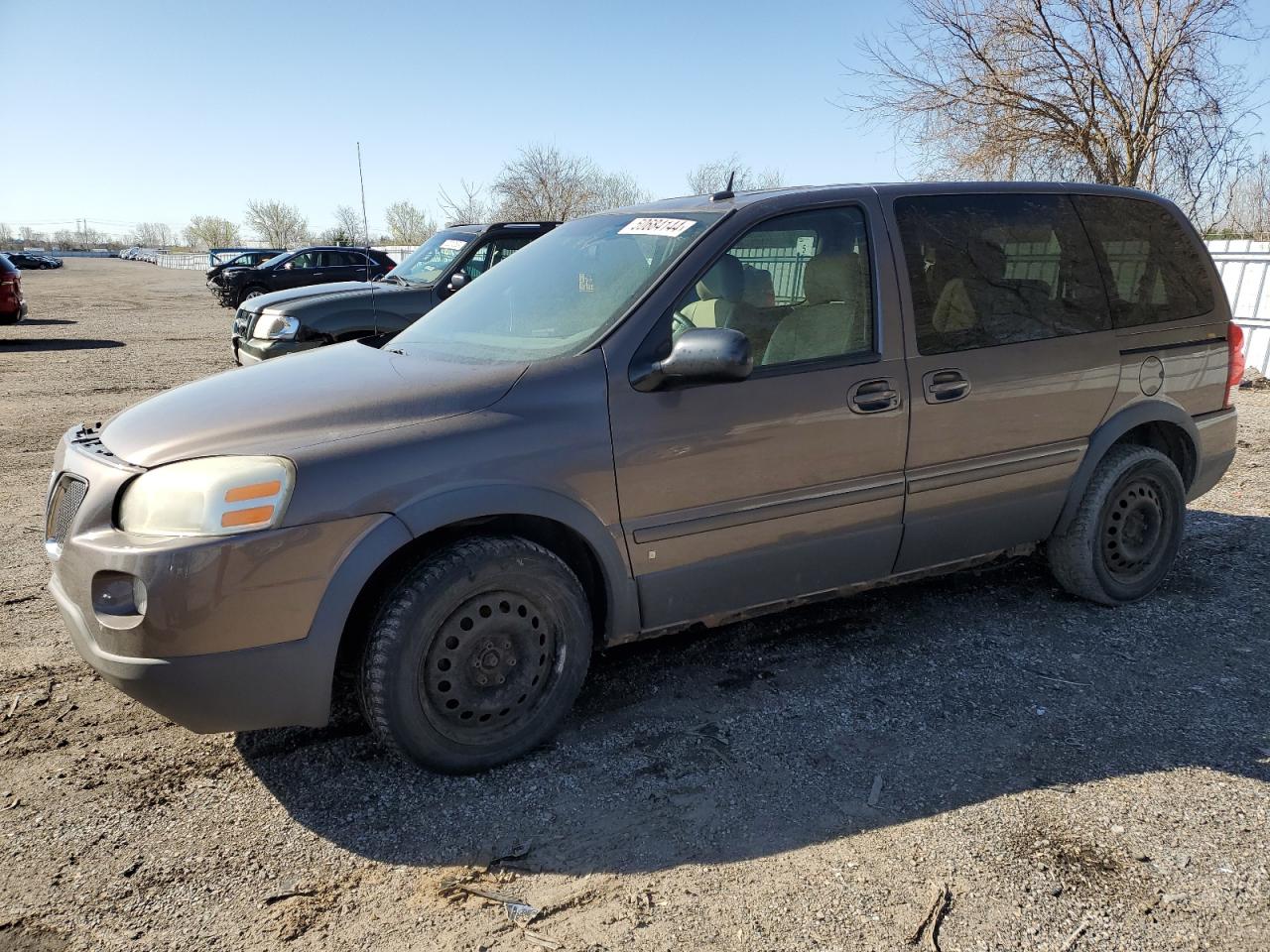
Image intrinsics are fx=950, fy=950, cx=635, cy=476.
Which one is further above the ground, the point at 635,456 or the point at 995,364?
the point at 995,364

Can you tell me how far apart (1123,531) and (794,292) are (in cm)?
216

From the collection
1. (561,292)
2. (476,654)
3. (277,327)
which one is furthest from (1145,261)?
(277,327)

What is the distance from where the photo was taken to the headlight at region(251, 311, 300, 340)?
867cm

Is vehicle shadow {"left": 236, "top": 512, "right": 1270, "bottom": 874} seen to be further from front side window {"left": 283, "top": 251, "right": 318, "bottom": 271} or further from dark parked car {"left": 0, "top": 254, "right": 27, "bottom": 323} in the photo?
front side window {"left": 283, "top": 251, "right": 318, "bottom": 271}

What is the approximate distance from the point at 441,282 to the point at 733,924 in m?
7.87

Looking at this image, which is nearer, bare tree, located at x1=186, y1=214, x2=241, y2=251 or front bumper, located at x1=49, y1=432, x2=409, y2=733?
front bumper, located at x1=49, y1=432, x2=409, y2=733

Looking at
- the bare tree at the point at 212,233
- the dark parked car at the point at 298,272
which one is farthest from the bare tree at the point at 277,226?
the dark parked car at the point at 298,272

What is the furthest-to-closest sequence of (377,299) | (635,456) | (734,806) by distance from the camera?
(377,299)
(635,456)
(734,806)

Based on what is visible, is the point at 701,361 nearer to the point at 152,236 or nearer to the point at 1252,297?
the point at 1252,297

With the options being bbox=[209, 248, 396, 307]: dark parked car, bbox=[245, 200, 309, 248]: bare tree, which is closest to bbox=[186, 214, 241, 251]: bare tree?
bbox=[245, 200, 309, 248]: bare tree

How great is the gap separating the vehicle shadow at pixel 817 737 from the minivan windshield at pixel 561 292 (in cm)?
140

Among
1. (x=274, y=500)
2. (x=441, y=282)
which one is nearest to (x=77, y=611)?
(x=274, y=500)

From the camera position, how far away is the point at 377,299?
9102mm

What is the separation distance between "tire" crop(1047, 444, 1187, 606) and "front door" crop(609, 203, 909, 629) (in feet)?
3.79
